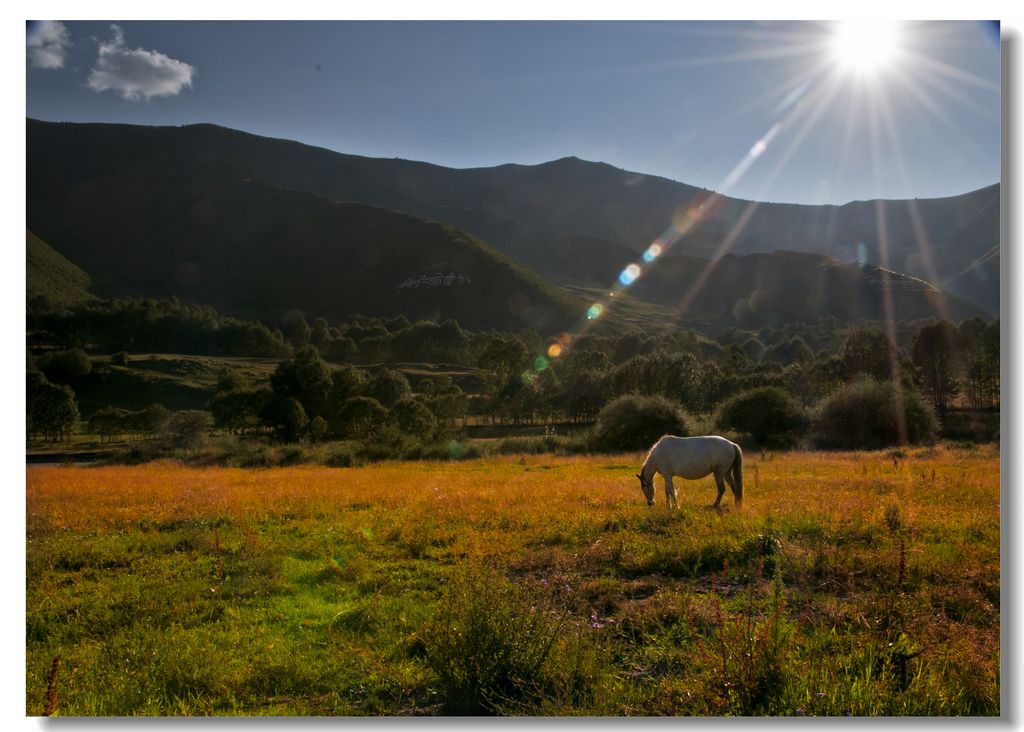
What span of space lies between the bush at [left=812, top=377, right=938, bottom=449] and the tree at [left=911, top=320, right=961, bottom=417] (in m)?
5.58

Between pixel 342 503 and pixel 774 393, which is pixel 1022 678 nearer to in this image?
pixel 342 503

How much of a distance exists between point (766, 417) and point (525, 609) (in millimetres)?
44640

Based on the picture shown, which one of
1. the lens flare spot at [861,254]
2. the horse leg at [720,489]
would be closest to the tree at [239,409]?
the horse leg at [720,489]

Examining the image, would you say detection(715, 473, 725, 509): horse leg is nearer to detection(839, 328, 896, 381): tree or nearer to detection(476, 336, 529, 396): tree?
detection(839, 328, 896, 381): tree

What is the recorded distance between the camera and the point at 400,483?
17219 millimetres

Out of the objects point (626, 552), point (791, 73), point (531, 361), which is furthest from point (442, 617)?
point (531, 361)

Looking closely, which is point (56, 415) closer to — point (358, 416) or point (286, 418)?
point (286, 418)

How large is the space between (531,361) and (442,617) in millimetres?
87758

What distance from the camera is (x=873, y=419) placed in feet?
129

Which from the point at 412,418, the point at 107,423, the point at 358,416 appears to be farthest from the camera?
the point at 107,423

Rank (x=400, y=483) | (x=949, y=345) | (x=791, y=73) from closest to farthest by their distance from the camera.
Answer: (x=791, y=73) < (x=400, y=483) < (x=949, y=345)

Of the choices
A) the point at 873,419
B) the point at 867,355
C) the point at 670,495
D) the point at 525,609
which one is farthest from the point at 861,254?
the point at 525,609

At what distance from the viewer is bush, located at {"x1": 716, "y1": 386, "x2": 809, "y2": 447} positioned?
42.7 m

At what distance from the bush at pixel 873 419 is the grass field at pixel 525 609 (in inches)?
1214
